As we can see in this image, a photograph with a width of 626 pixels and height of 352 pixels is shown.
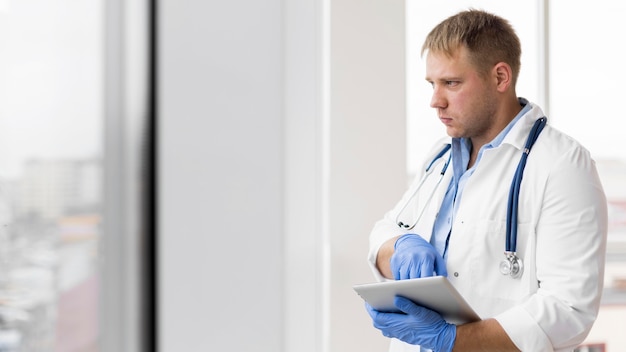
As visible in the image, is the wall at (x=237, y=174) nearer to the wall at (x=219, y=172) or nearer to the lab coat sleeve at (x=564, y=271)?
the wall at (x=219, y=172)

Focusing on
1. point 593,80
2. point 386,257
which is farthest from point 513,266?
point 593,80

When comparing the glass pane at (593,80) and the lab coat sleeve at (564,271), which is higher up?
the glass pane at (593,80)

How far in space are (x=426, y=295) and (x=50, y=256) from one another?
0.89 metres

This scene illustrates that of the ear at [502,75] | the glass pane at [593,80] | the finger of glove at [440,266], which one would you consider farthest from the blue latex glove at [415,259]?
the glass pane at [593,80]

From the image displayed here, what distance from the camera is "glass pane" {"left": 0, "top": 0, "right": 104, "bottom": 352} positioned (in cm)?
30

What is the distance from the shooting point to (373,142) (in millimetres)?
2059

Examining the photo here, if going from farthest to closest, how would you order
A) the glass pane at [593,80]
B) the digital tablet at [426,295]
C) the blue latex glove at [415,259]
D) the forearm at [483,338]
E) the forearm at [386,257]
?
the glass pane at [593,80]
the forearm at [386,257]
the blue latex glove at [415,259]
the forearm at [483,338]
the digital tablet at [426,295]

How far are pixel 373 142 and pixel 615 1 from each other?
4.90ft

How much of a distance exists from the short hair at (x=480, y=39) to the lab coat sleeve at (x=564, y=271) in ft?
1.05

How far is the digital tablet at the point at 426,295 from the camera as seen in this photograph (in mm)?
1037

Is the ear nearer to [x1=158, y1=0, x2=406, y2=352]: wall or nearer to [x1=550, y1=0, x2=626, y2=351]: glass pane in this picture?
[x1=158, y1=0, x2=406, y2=352]: wall

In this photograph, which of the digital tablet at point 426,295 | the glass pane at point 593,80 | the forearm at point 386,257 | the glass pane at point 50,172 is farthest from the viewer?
the glass pane at point 593,80

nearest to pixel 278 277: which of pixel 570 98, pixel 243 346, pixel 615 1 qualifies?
pixel 243 346

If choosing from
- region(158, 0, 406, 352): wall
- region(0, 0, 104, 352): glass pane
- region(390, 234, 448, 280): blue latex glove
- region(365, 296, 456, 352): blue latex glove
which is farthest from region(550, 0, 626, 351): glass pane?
region(0, 0, 104, 352): glass pane
